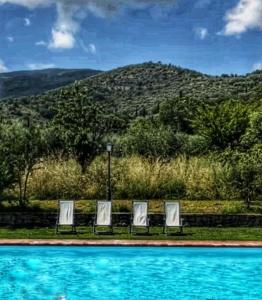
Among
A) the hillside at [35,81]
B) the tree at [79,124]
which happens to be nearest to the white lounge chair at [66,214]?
the tree at [79,124]

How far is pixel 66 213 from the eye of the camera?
16125 mm

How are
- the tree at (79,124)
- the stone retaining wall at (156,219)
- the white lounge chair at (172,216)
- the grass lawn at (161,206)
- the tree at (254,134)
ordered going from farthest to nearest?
the tree at (254,134)
the tree at (79,124)
the grass lawn at (161,206)
the stone retaining wall at (156,219)
the white lounge chair at (172,216)

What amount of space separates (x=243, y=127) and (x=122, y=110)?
27.8m

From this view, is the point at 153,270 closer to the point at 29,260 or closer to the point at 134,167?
the point at 29,260

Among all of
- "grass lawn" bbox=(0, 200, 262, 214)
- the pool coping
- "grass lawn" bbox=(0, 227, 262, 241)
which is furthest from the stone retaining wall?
the pool coping

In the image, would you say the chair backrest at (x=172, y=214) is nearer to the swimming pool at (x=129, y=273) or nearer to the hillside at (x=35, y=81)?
the swimming pool at (x=129, y=273)

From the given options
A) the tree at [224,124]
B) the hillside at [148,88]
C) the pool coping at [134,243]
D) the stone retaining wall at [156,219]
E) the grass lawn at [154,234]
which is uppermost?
the hillside at [148,88]

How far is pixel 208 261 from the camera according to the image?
13352 mm

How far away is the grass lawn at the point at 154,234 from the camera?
1510cm

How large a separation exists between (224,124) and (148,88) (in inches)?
1528

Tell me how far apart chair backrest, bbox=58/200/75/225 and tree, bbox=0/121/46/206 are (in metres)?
2.35

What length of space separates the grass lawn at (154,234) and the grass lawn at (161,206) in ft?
3.51

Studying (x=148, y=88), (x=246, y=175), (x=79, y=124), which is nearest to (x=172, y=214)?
(x=246, y=175)

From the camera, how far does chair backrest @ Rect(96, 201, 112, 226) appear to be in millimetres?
15961
